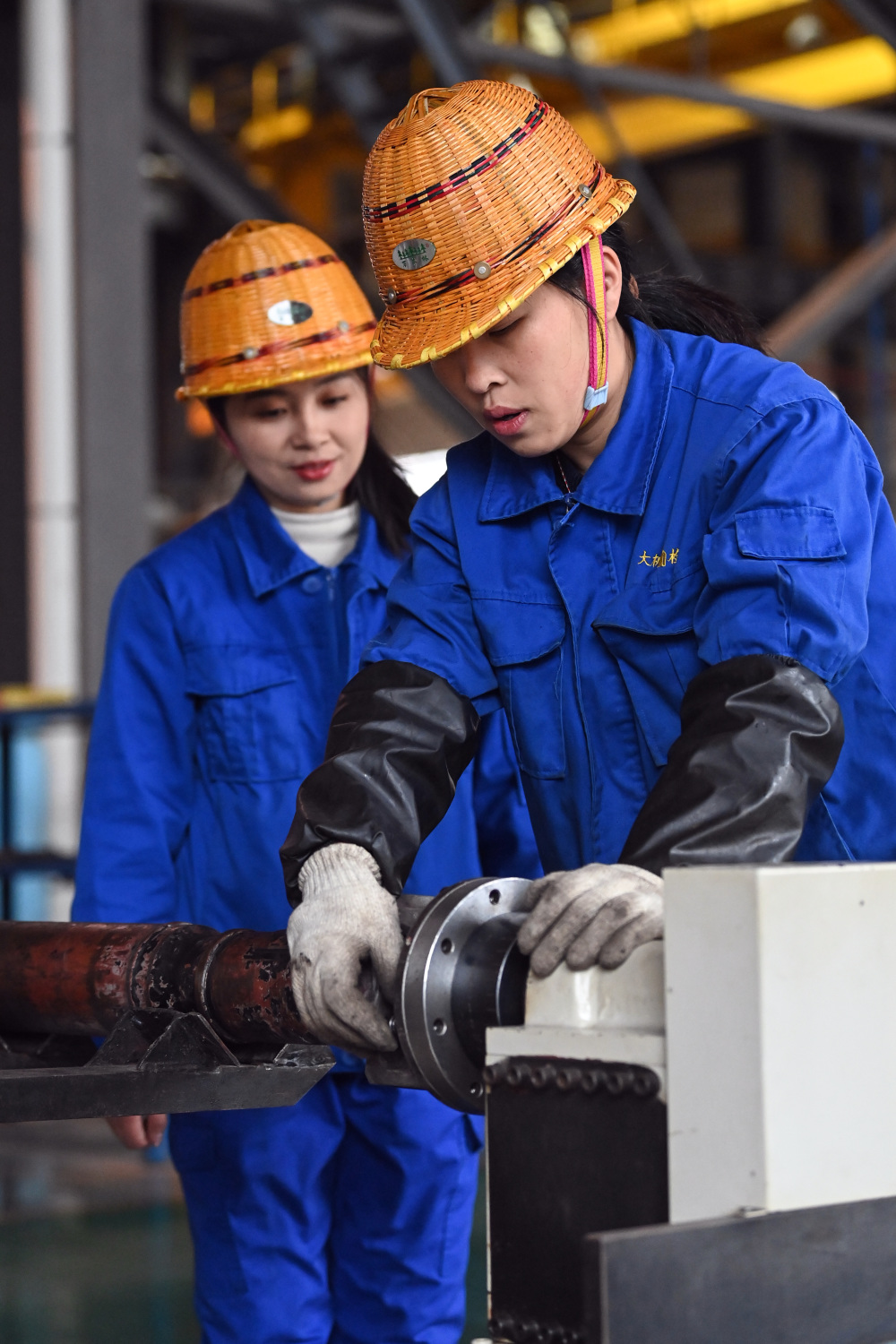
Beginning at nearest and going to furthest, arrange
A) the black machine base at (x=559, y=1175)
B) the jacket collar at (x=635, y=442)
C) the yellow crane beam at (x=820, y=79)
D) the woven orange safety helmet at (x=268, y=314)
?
1. the black machine base at (x=559, y=1175)
2. the jacket collar at (x=635, y=442)
3. the woven orange safety helmet at (x=268, y=314)
4. the yellow crane beam at (x=820, y=79)

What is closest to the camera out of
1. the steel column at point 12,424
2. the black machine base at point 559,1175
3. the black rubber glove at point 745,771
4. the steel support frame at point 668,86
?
the black machine base at point 559,1175

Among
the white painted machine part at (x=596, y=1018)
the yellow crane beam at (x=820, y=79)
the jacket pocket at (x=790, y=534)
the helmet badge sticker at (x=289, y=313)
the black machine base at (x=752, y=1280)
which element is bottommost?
the black machine base at (x=752, y=1280)

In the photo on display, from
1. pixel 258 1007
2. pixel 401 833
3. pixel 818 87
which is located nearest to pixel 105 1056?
pixel 258 1007

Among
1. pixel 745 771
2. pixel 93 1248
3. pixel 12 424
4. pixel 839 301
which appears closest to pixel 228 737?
pixel 745 771

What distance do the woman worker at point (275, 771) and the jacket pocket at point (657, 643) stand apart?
2.13 feet

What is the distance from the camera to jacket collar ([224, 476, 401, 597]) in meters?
2.29

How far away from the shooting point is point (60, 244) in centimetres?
519

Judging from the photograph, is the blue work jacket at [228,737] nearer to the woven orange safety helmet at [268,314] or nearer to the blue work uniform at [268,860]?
the blue work uniform at [268,860]

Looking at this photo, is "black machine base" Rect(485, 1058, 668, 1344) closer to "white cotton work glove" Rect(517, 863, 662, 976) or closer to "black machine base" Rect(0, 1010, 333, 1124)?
"white cotton work glove" Rect(517, 863, 662, 976)

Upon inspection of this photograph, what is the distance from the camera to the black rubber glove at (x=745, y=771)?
4.18 feet

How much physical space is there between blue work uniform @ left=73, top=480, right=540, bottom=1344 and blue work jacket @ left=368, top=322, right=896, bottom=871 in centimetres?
51

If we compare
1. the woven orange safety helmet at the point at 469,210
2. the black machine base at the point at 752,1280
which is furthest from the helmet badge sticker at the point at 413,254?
the black machine base at the point at 752,1280

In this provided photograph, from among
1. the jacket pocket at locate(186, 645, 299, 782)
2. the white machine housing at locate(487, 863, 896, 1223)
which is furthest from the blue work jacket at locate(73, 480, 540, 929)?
the white machine housing at locate(487, 863, 896, 1223)

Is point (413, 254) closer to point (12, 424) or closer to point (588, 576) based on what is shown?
point (588, 576)
